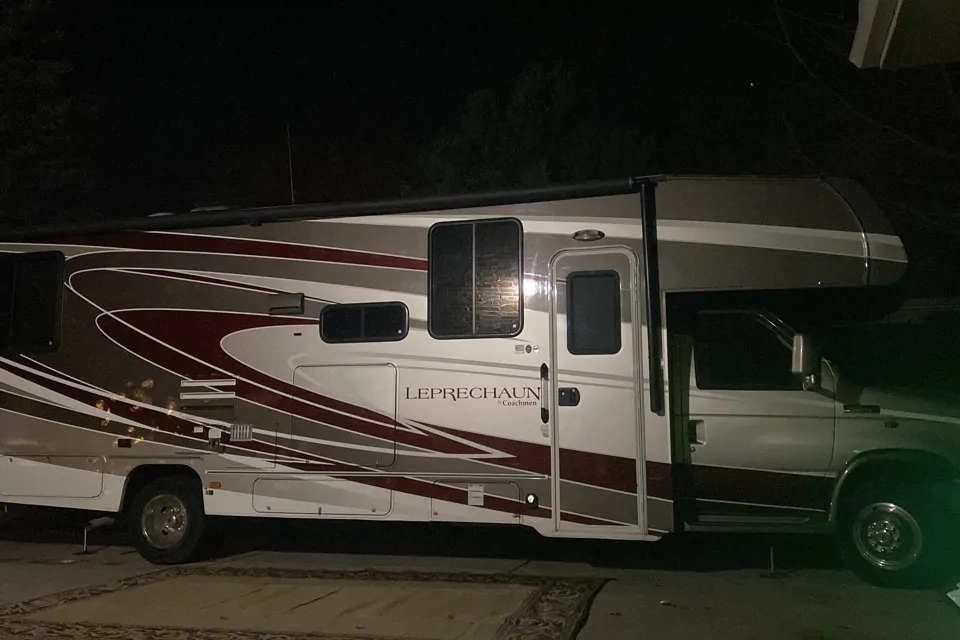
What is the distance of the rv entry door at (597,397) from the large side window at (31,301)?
4800 mm

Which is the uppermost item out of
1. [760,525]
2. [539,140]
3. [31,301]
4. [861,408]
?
[539,140]

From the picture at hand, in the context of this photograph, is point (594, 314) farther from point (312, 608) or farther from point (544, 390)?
point (312, 608)

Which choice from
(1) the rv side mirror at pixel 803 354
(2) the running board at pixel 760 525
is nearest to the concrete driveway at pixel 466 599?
(2) the running board at pixel 760 525

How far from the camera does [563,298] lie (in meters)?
7.18

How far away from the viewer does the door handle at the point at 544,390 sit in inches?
280

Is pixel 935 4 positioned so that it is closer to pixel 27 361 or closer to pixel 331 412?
pixel 331 412

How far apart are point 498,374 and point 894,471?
125 inches

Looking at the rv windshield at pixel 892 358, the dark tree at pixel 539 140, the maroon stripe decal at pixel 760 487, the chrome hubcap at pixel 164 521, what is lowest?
the chrome hubcap at pixel 164 521

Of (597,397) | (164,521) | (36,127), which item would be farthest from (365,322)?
(36,127)

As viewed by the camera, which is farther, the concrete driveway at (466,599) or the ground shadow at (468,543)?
the ground shadow at (468,543)

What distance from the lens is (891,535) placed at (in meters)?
6.83

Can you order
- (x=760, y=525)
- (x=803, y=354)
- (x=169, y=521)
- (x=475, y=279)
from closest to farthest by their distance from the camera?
(x=803, y=354) → (x=760, y=525) → (x=475, y=279) → (x=169, y=521)

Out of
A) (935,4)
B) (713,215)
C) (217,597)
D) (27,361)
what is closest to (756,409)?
(713,215)

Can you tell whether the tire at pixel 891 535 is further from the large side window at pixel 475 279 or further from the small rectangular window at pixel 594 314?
the large side window at pixel 475 279
